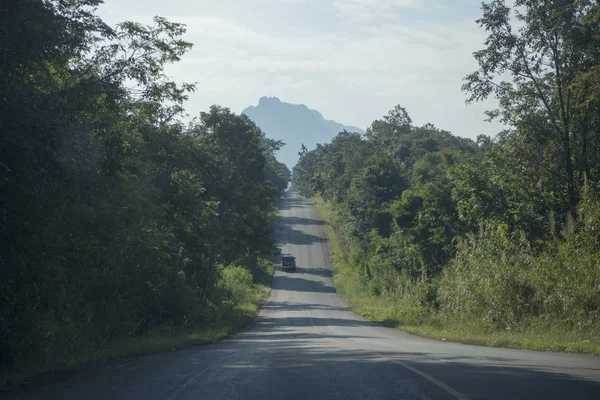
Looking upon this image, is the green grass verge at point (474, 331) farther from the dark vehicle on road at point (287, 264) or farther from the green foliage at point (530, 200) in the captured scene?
the dark vehicle on road at point (287, 264)

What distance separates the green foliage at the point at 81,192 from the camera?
10.5 metres

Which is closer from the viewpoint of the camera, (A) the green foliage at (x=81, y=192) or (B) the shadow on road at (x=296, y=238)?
(A) the green foliage at (x=81, y=192)

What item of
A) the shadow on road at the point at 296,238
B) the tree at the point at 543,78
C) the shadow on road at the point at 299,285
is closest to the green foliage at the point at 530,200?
the tree at the point at 543,78

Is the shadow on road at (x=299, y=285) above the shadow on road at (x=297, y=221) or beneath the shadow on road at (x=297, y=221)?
beneath

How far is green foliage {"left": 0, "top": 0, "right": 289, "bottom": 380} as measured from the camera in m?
10.5

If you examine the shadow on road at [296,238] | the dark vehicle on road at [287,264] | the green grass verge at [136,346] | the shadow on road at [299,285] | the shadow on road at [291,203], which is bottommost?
the shadow on road at [299,285]

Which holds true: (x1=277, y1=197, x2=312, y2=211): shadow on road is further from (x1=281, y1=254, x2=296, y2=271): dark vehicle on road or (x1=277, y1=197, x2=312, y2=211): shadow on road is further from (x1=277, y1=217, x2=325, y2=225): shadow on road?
(x1=281, y1=254, x2=296, y2=271): dark vehicle on road

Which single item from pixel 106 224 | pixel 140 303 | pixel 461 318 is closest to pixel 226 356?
pixel 106 224

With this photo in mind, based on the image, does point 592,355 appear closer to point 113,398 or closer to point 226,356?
point 226,356

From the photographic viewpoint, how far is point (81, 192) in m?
13.5

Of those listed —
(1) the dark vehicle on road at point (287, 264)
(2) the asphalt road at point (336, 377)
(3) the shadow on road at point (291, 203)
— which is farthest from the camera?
(3) the shadow on road at point (291, 203)

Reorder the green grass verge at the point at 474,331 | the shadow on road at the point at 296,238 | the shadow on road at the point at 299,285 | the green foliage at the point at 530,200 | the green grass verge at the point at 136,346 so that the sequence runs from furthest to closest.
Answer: the shadow on road at the point at 296,238, the shadow on road at the point at 299,285, the green foliage at the point at 530,200, the green grass verge at the point at 474,331, the green grass verge at the point at 136,346

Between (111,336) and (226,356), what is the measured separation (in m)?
6.34

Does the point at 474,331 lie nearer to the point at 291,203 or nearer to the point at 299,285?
the point at 299,285
